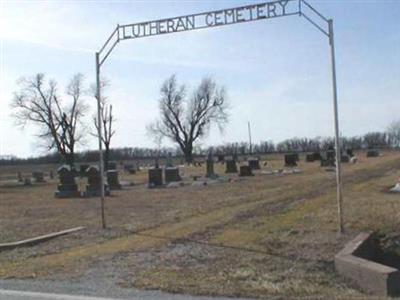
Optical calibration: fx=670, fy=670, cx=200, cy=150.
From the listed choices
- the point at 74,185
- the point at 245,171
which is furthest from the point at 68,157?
the point at 74,185

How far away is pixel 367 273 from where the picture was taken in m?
8.46

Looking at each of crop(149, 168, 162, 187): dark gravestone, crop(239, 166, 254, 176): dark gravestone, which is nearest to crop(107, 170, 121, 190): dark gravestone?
crop(149, 168, 162, 187): dark gravestone

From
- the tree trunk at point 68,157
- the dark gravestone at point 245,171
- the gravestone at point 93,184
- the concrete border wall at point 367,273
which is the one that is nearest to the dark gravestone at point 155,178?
the gravestone at point 93,184

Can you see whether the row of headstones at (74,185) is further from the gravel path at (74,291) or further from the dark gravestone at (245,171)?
the gravel path at (74,291)

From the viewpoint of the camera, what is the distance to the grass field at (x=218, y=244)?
28.7 ft

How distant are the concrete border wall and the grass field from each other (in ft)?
0.54

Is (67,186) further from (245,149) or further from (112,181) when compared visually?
(245,149)

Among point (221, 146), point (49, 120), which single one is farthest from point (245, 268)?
point (221, 146)

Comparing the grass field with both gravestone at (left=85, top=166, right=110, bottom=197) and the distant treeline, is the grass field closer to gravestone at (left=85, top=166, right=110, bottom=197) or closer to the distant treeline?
gravestone at (left=85, top=166, right=110, bottom=197)

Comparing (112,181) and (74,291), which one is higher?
(112,181)

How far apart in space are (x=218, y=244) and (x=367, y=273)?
3767 millimetres

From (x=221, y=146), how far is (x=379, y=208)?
118 m

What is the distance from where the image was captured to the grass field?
8750 mm

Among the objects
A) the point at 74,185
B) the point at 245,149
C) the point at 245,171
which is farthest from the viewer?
the point at 245,149
